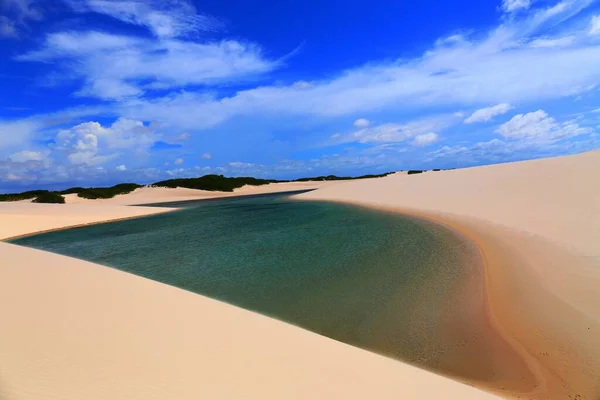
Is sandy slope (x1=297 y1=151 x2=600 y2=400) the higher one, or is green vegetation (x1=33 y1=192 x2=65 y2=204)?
green vegetation (x1=33 y1=192 x2=65 y2=204)

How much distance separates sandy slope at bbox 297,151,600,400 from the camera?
14.6 feet

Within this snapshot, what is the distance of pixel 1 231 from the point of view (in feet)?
62.9

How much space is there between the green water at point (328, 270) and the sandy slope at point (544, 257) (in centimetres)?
104

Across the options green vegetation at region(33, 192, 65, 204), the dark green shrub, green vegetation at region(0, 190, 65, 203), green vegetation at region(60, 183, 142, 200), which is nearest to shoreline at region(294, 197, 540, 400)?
green vegetation at region(33, 192, 65, 204)

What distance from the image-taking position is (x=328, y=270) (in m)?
8.91

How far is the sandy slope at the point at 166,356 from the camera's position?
257cm

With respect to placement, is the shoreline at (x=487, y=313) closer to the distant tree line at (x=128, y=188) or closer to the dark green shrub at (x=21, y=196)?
the distant tree line at (x=128, y=188)

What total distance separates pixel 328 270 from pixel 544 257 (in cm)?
561

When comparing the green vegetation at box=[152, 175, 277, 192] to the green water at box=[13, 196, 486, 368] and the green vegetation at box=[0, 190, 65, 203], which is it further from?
the green water at box=[13, 196, 486, 368]

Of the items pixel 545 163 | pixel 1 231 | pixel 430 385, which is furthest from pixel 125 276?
pixel 545 163

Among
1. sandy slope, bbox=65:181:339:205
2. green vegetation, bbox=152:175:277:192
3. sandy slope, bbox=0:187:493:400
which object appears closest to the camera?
sandy slope, bbox=0:187:493:400

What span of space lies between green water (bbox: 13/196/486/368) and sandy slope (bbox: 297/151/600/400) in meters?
1.04

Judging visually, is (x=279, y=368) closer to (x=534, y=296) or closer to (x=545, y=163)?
(x=534, y=296)

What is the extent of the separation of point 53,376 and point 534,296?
297 inches
